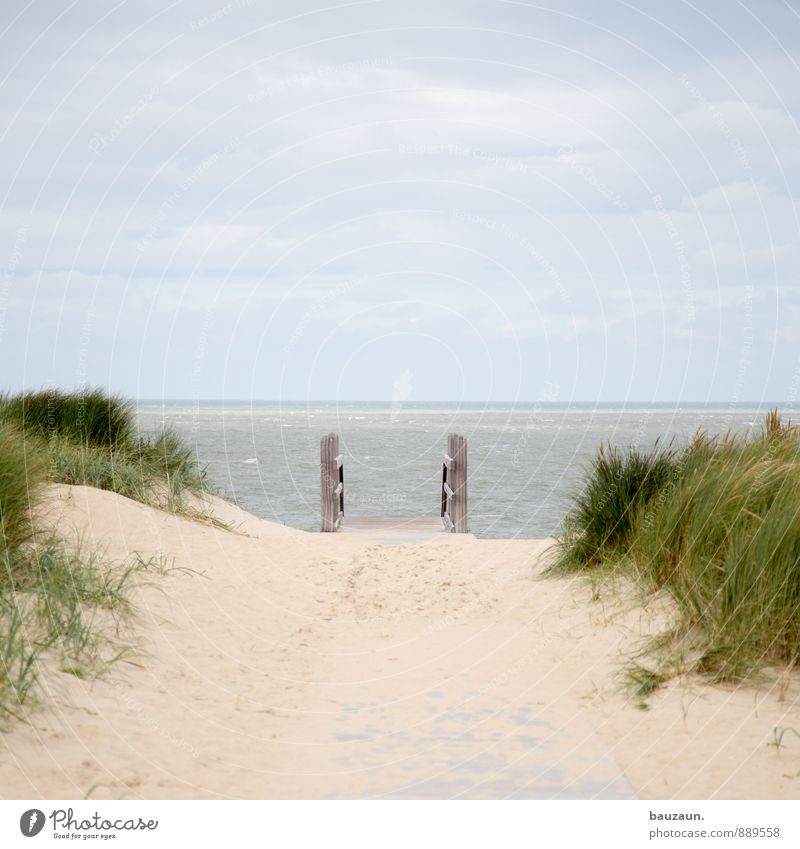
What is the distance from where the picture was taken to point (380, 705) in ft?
18.4

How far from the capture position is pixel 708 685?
521 cm

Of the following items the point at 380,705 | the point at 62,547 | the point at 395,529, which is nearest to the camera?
the point at 380,705

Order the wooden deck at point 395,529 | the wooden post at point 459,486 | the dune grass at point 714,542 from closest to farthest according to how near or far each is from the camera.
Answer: the dune grass at point 714,542
the wooden deck at point 395,529
the wooden post at point 459,486

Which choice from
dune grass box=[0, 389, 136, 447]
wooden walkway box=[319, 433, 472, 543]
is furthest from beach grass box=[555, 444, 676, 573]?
dune grass box=[0, 389, 136, 447]

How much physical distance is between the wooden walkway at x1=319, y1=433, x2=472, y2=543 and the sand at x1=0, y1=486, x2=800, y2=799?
4865 millimetres

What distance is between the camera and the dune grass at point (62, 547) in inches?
207

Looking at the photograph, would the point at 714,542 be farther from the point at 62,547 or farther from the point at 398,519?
the point at 398,519

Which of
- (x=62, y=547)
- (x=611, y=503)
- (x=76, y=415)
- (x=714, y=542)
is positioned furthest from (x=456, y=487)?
(x=714, y=542)

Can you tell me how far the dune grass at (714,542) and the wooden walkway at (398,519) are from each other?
16.1 ft

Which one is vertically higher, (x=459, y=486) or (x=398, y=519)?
(x=459, y=486)

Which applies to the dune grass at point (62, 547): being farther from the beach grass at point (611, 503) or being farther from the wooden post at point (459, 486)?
the wooden post at point (459, 486)

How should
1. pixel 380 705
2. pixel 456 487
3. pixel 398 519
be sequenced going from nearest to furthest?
1. pixel 380 705
2. pixel 456 487
3. pixel 398 519

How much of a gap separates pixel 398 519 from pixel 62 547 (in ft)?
30.2

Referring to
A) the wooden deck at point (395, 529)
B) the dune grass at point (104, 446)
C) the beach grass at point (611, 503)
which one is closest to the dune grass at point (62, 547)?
the dune grass at point (104, 446)
